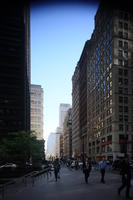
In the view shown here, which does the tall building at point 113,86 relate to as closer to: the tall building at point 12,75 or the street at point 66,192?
the tall building at point 12,75

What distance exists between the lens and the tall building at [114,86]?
81625 mm

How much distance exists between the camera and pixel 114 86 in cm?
8356

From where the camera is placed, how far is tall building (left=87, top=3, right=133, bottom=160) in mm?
81625

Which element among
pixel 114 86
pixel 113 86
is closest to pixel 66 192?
pixel 114 86

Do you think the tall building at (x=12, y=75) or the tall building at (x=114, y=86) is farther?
the tall building at (x=12, y=75)

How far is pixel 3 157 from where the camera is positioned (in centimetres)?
5069

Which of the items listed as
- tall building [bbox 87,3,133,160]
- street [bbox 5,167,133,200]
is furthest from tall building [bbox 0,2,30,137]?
street [bbox 5,167,133,200]

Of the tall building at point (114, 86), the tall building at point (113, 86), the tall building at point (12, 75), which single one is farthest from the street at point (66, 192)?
the tall building at point (12, 75)

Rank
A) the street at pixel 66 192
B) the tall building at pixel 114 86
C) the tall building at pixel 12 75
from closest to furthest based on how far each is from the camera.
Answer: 1. the street at pixel 66 192
2. the tall building at pixel 114 86
3. the tall building at pixel 12 75

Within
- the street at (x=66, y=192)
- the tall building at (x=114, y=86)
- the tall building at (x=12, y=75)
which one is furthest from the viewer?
the tall building at (x=12, y=75)

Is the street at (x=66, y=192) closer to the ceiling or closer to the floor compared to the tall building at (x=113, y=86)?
closer to the floor

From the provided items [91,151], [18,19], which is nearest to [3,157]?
[91,151]

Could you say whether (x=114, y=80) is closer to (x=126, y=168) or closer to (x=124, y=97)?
(x=124, y=97)

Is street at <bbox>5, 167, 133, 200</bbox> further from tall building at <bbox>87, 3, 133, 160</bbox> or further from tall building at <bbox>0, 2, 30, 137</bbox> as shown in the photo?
tall building at <bbox>0, 2, 30, 137</bbox>
